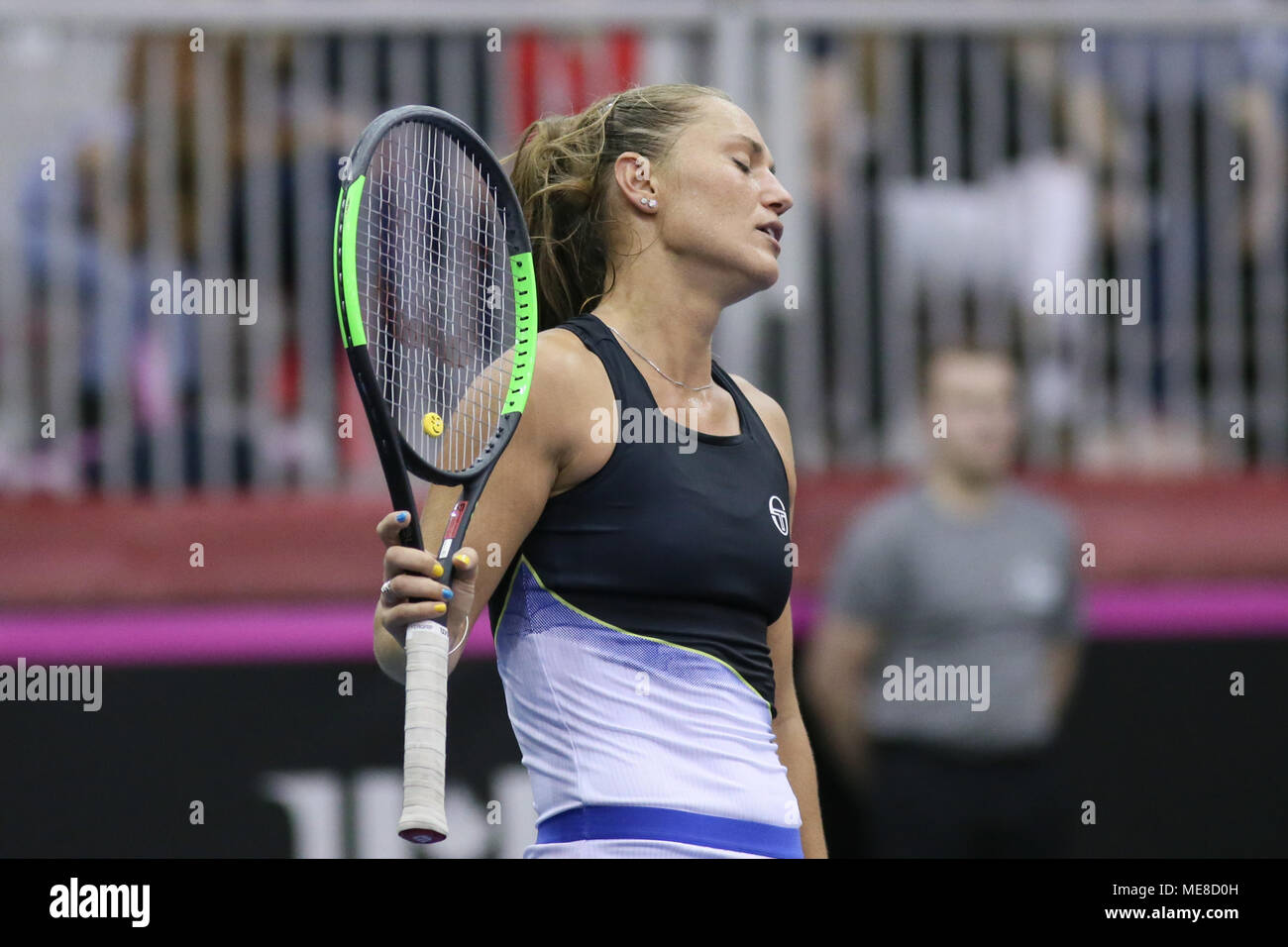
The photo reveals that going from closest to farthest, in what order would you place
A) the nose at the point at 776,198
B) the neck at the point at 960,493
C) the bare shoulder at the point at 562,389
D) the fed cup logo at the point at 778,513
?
the bare shoulder at the point at 562,389 < the fed cup logo at the point at 778,513 < the nose at the point at 776,198 < the neck at the point at 960,493

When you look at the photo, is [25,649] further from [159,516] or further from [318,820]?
[318,820]

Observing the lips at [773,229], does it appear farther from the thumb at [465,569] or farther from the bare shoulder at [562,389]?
the thumb at [465,569]

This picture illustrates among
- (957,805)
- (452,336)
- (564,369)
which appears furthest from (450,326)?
(957,805)

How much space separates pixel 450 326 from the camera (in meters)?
3.20

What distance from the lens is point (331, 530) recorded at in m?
5.60

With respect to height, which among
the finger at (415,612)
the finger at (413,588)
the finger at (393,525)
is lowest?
the finger at (415,612)

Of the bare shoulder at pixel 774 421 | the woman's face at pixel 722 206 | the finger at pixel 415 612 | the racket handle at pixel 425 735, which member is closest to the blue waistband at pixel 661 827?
the racket handle at pixel 425 735

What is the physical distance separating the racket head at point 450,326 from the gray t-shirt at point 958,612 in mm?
2472

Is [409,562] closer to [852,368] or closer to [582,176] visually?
[582,176]

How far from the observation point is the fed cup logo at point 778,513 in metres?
3.09

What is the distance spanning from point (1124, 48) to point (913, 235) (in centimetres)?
99

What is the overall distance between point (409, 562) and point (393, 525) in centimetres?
8
